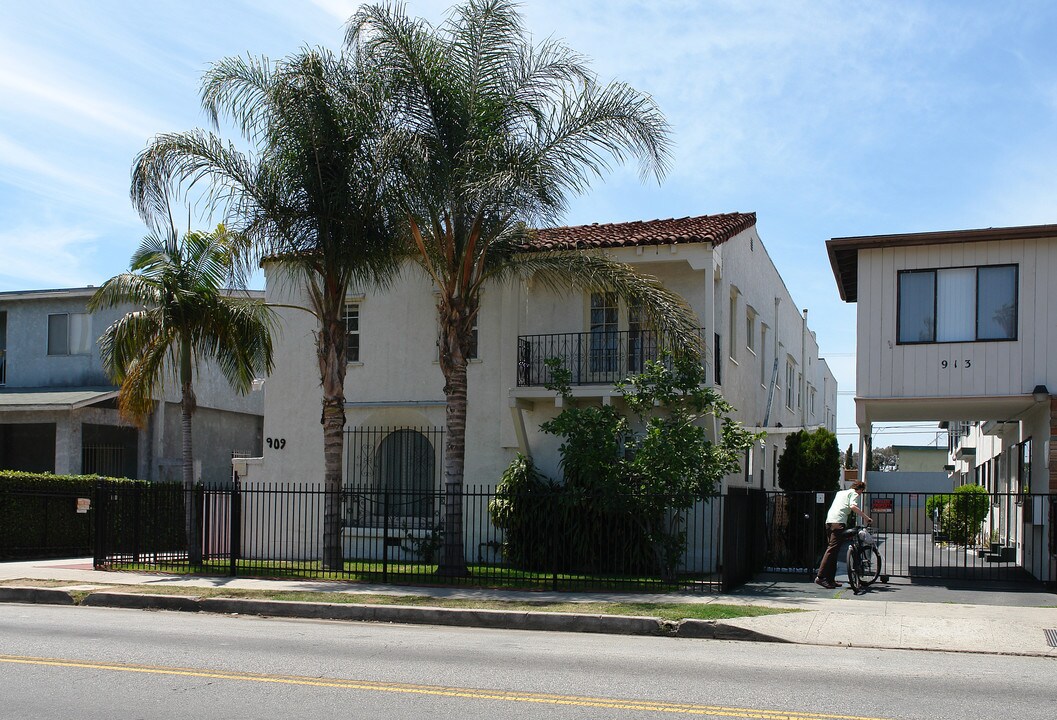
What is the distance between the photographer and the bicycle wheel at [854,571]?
1572 cm

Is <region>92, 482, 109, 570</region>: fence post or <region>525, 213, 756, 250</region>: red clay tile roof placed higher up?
<region>525, 213, 756, 250</region>: red clay tile roof

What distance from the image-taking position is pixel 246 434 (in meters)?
32.1

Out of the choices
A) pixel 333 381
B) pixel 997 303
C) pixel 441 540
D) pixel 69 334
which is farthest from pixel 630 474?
pixel 69 334

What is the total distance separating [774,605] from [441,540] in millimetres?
7825

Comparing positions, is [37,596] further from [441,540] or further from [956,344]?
[956,344]

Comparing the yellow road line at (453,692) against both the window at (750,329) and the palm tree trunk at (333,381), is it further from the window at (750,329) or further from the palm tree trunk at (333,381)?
the window at (750,329)

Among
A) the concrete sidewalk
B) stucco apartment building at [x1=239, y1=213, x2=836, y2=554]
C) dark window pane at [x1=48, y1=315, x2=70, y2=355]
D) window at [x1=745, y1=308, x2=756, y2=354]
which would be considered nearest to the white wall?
stucco apartment building at [x1=239, y1=213, x2=836, y2=554]

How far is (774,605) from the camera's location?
539 inches

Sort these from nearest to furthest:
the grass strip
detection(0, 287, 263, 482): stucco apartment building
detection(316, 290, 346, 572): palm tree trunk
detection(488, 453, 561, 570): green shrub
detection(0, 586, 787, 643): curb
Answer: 1. detection(0, 586, 787, 643): curb
2. the grass strip
3. detection(316, 290, 346, 572): palm tree trunk
4. detection(488, 453, 561, 570): green shrub
5. detection(0, 287, 263, 482): stucco apartment building

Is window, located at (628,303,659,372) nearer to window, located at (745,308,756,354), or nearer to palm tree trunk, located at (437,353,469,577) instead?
palm tree trunk, located at (437,353,469,577)

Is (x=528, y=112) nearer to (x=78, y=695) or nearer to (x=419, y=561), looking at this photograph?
(x=419, y=561)

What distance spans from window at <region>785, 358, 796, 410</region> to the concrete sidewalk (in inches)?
520

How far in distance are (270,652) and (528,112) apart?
33.6ft

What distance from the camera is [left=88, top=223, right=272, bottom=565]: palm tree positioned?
19.0 m
